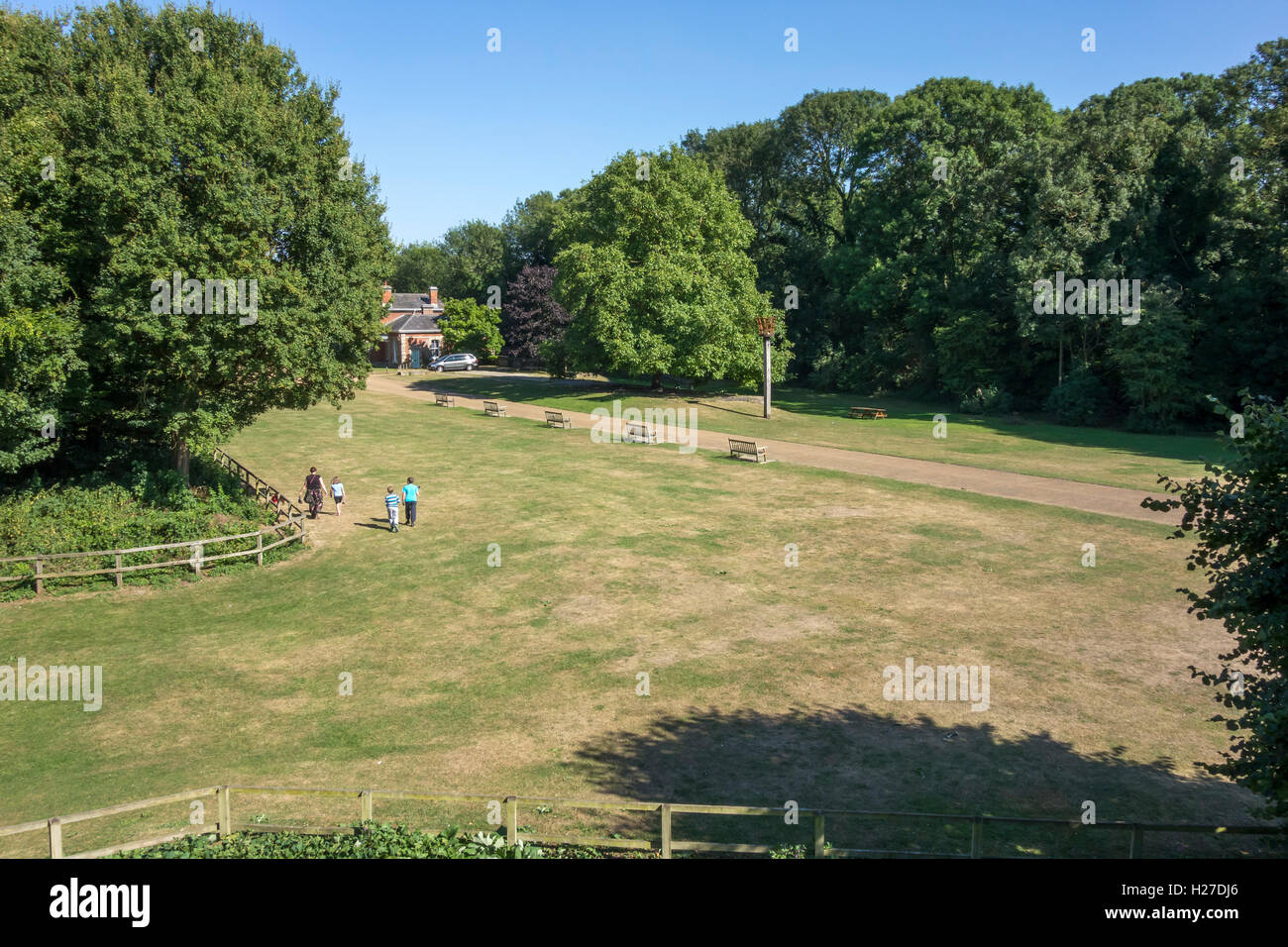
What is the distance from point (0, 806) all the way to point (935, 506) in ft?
83.5

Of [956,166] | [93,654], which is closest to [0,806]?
[93,654]

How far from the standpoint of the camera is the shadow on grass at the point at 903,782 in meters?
10.8

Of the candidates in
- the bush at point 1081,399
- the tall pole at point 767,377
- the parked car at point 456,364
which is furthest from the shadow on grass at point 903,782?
the parked car at point 456,364

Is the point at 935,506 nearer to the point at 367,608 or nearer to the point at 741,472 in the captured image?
the point at 741,472

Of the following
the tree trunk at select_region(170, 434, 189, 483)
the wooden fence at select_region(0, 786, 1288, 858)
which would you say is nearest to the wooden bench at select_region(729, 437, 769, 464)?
the tree trunk at select_region(170, 434, 189, 483)

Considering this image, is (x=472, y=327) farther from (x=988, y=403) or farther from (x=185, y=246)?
(x=185, y=246)

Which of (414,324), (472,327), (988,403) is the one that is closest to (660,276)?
(988,403)

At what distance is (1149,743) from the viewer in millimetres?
13336

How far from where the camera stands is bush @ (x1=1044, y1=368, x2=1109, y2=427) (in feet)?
154

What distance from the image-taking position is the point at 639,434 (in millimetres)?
41656

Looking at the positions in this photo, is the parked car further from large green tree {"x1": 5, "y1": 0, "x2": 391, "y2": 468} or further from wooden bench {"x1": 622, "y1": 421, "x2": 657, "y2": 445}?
large green tree {"x1": 5, "y1": 0, "x2": 391, "y2": 468}

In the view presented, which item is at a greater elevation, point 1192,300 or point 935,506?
point 1192,300

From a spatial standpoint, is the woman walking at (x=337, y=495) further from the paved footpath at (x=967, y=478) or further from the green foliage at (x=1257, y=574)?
the green foliage at (x=1257, y=574)

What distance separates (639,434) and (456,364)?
35.4m
